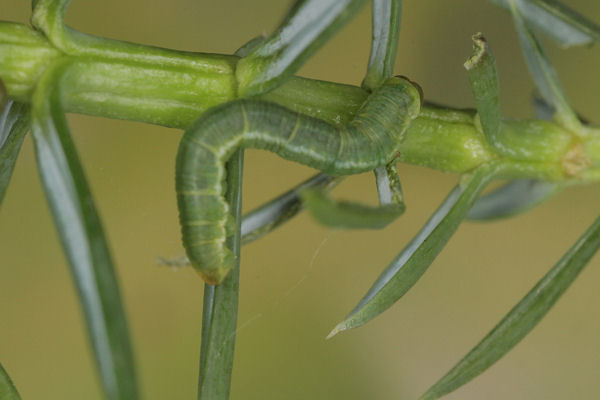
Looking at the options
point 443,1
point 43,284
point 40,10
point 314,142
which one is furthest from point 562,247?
point 40,10

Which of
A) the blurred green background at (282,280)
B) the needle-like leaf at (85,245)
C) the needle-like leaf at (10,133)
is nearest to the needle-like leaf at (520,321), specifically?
the needle-like leaf at (85,245)

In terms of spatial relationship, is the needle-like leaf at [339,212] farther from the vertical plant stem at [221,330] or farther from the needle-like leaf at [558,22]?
the needle-like leaf at [558,22]

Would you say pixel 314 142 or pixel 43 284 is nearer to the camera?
pixel 314 142

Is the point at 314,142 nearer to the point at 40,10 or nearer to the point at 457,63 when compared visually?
the point at 40,10

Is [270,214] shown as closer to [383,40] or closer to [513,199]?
[383,40]

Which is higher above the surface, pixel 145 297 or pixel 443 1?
pixel 443 1

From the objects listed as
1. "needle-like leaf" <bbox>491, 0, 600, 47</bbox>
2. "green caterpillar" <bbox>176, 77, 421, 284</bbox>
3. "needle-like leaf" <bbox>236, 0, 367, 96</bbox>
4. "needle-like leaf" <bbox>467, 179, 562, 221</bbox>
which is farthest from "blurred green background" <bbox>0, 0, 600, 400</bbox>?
"needle-like leaf" <bbox>236, 0, 367, 96</bbox>
